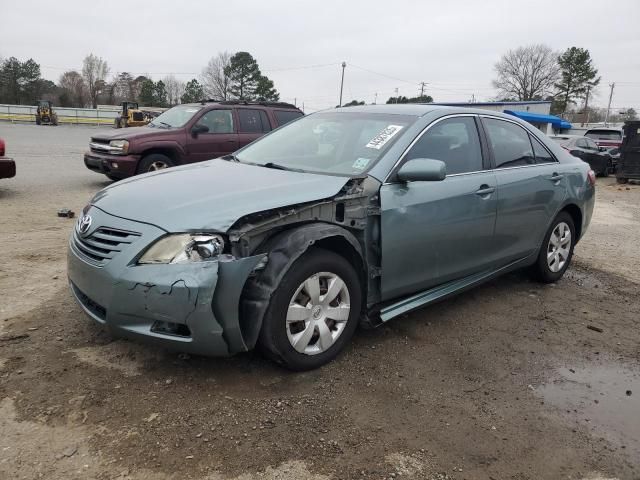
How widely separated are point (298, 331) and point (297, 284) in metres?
0.32

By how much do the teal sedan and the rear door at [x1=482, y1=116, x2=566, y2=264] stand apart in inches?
0.7

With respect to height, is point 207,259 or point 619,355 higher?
point 207,259

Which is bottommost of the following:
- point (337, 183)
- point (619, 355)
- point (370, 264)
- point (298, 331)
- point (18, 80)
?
point (619, 355)

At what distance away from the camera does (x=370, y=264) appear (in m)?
3.39

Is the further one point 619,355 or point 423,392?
point 619,355

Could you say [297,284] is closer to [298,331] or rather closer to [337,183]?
[298,331]

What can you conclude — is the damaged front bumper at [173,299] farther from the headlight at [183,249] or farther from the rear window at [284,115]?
the rear window at [284,115]

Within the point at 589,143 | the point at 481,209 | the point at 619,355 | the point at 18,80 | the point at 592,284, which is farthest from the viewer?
the point at 18,80

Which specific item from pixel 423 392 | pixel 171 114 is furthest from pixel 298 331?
pixel 171 114

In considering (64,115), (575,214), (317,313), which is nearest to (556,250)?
(575,214)

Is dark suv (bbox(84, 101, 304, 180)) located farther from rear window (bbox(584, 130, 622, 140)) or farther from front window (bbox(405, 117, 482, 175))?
rear window (bbox(584, 130, 622, 140))

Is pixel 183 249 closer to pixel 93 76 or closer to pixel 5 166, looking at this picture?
pixel 5 166

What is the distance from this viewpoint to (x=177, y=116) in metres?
10.3

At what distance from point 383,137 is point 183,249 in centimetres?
176
